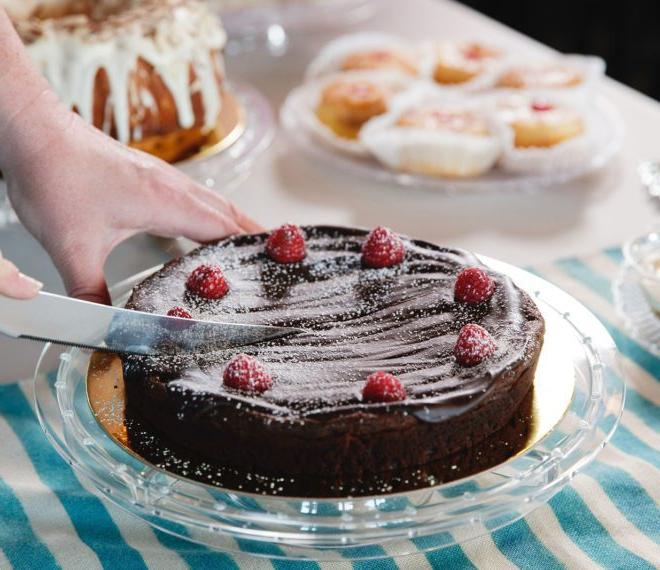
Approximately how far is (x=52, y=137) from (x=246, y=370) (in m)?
0.58

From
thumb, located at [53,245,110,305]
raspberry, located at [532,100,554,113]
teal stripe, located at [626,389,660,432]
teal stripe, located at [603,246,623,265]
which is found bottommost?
teal stripe, located at [603,246,623,265]

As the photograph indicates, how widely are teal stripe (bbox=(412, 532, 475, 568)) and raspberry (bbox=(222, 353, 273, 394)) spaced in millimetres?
254

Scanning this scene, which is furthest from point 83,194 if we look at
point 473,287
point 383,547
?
point 383,547

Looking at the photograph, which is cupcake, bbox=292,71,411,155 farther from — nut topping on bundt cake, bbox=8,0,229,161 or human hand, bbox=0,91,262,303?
human hand, bbox=0,91,262,303

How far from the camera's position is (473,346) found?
118 cm

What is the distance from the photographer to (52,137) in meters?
1.49

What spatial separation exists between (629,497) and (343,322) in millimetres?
430

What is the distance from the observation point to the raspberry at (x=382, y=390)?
3.60 ft

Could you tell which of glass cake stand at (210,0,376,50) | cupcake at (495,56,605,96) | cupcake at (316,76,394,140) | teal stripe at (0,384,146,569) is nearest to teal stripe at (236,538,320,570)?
teal stripe at (0,384,146,569)

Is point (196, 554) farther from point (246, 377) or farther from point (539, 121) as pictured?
point (539, 121)

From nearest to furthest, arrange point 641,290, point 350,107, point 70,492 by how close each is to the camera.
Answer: point 70,492 < point 641,290 < point 350,107

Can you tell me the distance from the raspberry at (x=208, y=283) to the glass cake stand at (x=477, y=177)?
0.77m

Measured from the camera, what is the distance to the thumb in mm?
1426

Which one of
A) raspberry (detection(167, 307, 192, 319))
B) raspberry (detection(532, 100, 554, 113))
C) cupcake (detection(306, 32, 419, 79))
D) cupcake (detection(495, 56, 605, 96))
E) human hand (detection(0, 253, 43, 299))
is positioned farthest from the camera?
cupcake (detection(306, 32, 419, 79))
